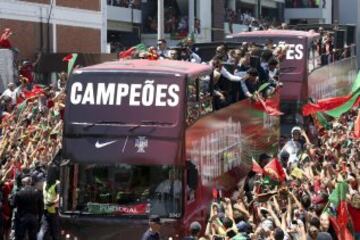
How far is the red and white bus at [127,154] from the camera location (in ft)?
42.4

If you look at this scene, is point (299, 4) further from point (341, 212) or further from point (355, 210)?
point (341, 212)

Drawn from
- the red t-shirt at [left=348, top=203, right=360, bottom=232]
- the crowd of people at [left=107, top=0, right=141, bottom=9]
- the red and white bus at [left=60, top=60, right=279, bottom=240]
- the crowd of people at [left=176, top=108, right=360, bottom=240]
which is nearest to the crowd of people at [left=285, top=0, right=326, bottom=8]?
the crowd of people at [left=107, top=0, right=141, bottom=9]

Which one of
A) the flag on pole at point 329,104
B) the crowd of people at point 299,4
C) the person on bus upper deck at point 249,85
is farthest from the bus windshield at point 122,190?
the crowd of people at point 299,4

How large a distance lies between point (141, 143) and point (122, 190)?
0.68 metres

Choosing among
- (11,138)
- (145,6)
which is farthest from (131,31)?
(11,138)

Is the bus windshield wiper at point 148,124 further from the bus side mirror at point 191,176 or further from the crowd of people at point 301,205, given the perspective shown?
the crowd of people at point 301,205

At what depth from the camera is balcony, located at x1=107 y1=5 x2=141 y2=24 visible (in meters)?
42.4

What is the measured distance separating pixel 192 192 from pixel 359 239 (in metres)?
2.43

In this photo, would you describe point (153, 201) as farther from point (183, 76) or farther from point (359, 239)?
point (359, 239)

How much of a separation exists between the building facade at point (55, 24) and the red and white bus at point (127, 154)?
16.9 m

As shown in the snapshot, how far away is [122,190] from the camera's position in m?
13.0

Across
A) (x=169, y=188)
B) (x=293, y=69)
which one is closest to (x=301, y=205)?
(x=169, y=188)

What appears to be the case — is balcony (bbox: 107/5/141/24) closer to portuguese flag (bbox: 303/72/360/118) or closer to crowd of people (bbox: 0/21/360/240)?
crowd of people (bbox: 0/21/360/240)

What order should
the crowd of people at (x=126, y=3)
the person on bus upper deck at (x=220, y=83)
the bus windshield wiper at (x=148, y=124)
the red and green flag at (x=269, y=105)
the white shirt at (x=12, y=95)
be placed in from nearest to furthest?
the bus windshield wiper at (x=148, y=124) < the person on bus upper deck at (x=220, y=83) < the red and green flag at (x=269, y=105) < the white shirt at (x=12, y=95) < the crowd of people at (x=126, y=3)
